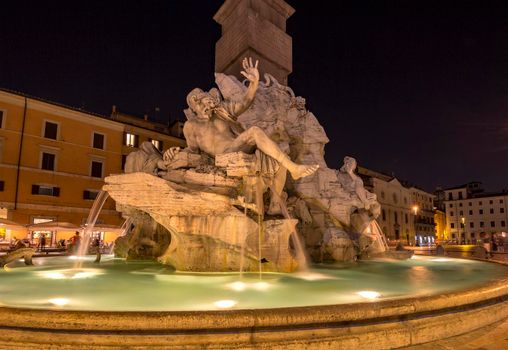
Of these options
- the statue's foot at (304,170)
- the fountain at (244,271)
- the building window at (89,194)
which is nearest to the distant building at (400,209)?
the building window at (89,194)

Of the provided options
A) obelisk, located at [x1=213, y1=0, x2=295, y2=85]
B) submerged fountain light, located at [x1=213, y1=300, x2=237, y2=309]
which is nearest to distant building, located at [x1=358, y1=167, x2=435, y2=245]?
obelisk, located at [x1=213, y1=0, x2=295, y2=85]

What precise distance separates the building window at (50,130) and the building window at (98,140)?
9.98 ft

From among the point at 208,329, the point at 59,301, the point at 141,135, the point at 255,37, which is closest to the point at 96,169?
the point at 141,135

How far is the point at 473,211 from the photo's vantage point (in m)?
73.4

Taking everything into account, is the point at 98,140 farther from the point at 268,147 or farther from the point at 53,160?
the point at 268,147

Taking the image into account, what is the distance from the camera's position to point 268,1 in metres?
12.9

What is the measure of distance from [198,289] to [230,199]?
2.17m

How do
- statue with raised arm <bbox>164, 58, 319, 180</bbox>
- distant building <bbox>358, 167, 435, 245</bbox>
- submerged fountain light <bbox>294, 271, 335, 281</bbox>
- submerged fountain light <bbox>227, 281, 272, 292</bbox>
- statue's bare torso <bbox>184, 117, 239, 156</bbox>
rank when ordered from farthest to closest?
1. distant building <bbox>358, 167, 435, 245</bbox>
2. statue's bare torso <bbox>184, 117, 239, 156</bbox>
3. statue with raised arm <bbox>164, 58, 319, 180</bbox>
4. submerged fountain light <bbox>294, 271, 335, 281</bbox>
5. submerged fountain light <bbox>227, 281, 272, 292</bbox>

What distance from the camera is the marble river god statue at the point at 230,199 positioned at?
6618 mm

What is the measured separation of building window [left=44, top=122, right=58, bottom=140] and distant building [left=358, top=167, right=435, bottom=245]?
121 feet

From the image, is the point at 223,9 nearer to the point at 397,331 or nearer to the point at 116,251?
the point at 116,251

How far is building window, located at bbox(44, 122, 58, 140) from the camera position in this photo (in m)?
29.1

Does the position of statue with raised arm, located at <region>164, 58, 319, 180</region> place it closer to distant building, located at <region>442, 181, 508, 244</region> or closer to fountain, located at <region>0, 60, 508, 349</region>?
fountain, located at <region>0, 60, 508, 349</region>

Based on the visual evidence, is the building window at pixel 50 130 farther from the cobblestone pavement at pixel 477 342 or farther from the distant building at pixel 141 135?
the cobblestone pavement at pixel 477 342
